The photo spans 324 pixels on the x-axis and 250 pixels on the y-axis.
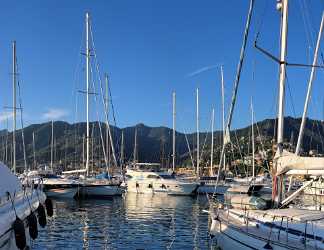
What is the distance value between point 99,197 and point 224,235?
34.0m

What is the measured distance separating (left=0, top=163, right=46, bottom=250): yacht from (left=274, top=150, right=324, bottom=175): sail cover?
9521mm

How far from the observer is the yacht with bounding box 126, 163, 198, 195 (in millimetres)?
58312

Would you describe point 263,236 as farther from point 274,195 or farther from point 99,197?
point 99,197

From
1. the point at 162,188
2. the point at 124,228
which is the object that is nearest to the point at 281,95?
the point at 124,228

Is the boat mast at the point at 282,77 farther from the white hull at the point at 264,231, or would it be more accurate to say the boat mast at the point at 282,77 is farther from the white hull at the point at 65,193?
the white hull at the point at 65,193

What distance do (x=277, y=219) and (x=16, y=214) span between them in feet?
28.9

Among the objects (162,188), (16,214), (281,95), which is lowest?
(162,188)

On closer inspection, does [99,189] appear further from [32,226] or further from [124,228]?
[32,226]

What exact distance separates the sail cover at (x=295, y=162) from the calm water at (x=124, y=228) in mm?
5575

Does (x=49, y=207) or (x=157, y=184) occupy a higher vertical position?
(x=49, y=207)

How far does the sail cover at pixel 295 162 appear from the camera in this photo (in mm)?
17938

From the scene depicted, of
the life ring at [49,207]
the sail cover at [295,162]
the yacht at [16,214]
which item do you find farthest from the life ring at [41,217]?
the sail cover at [295,162]

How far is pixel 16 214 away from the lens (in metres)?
13.8

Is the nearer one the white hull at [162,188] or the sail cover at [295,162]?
the sail cover at [295,162]
